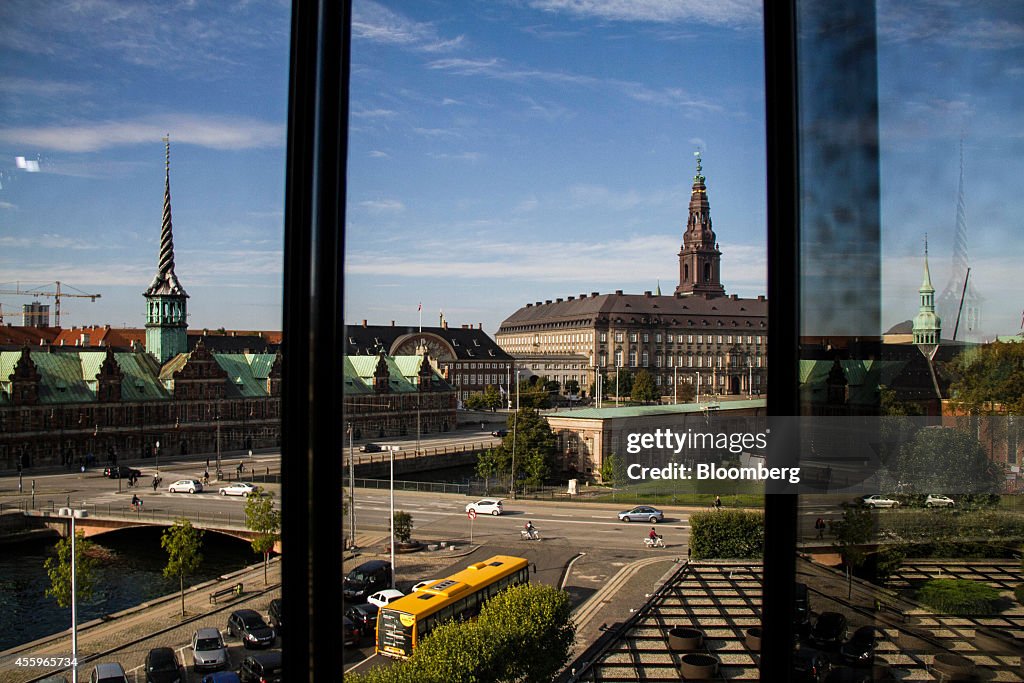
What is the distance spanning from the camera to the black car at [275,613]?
4.38 feet

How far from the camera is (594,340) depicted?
6539mm

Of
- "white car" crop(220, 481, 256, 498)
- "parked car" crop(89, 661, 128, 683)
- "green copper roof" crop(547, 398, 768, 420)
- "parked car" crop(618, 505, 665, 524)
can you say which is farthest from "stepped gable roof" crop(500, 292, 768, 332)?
"parked car" crop(89, 661, 128, 683)

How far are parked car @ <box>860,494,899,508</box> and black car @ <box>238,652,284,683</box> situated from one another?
139 centimetres

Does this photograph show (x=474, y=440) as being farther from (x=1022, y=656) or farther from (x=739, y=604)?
(x=1022, y=656)

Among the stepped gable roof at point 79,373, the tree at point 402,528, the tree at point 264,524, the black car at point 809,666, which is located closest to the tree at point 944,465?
the black car at point 809,666

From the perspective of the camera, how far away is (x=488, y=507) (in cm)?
444

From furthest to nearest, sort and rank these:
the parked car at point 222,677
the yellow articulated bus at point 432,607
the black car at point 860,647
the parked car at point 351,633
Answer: the yellow articulated bus at point 432,607, the parked car at point 351,633, the parked car at point 222,677, the black car at point 860,647

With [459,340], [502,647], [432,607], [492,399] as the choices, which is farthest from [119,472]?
[459,340]

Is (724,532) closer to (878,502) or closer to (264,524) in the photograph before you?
(878,502)

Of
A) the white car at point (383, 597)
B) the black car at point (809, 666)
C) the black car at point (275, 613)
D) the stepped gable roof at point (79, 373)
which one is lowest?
the white car at point (383, 597)

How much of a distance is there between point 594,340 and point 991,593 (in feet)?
18.1

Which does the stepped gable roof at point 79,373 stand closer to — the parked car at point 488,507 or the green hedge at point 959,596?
the green hedge at point 959,596

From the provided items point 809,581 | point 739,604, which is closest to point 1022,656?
point 809,581

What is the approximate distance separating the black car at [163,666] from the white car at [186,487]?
1.61ft
